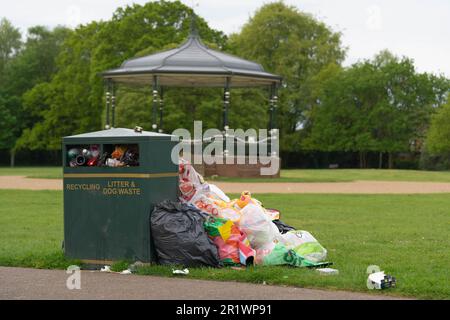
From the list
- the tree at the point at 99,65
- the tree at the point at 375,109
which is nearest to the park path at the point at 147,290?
the tree at the point at 99,65

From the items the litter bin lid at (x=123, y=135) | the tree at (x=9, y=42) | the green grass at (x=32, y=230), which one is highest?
the tree at (x=9, y=42)

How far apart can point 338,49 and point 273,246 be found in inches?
2594

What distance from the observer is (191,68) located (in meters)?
32.2

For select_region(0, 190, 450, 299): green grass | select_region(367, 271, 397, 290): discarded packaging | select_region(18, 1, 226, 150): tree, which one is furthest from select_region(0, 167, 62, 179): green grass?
select_region(367, 271, 397, 290): discarded packaging

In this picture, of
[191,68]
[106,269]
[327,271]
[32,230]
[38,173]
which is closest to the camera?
[327,271]

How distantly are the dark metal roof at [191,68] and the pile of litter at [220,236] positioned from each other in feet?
72.3

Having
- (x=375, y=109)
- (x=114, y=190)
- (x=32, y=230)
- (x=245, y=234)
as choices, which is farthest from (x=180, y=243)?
(x=375, y=109)

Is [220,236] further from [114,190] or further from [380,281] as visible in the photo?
[380,281]

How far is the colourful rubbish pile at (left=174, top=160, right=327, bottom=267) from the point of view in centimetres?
933

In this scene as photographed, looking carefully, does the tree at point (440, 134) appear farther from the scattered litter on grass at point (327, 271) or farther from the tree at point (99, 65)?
the scattered litter on grass at point (327, 271)

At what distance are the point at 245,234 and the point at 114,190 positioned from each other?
1.62 metres

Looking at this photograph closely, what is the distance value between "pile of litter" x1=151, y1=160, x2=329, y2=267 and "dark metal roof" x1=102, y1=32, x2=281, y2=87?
22.0 meters

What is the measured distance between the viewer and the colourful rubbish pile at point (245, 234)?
30.6 feet
